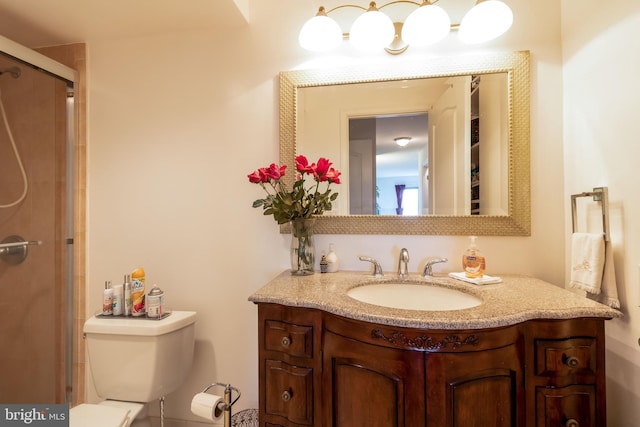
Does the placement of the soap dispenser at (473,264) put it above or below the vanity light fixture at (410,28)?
below

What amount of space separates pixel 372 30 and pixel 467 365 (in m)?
1.29

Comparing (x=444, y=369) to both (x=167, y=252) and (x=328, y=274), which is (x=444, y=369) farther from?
(x=167, y=252)

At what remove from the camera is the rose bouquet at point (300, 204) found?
126 cm

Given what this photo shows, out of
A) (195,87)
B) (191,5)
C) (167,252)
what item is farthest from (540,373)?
(191,5)

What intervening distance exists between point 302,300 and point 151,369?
791 millimetres

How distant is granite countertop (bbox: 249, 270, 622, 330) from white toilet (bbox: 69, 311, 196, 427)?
1.84ft

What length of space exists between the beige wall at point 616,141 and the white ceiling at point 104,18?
1455 millimetres

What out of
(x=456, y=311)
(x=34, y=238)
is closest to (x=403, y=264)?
(x=456, y=311)

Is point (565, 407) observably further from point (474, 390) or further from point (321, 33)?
point (321, 33)

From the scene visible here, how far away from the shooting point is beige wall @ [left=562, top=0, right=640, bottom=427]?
939 millimetres

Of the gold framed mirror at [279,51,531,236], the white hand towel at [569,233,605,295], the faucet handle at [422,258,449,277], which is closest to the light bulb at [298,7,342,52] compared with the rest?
the gold framed mirror at [279,51,531,236]

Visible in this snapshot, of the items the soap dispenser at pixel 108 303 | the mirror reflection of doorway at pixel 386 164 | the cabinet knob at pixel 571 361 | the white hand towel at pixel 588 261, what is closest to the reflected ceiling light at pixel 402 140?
the mirror reflection of doorway at pixel 386 164

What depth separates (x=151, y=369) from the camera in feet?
4.08

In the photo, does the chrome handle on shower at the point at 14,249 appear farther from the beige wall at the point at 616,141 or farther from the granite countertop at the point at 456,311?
the beige wall at the point at 616,141
